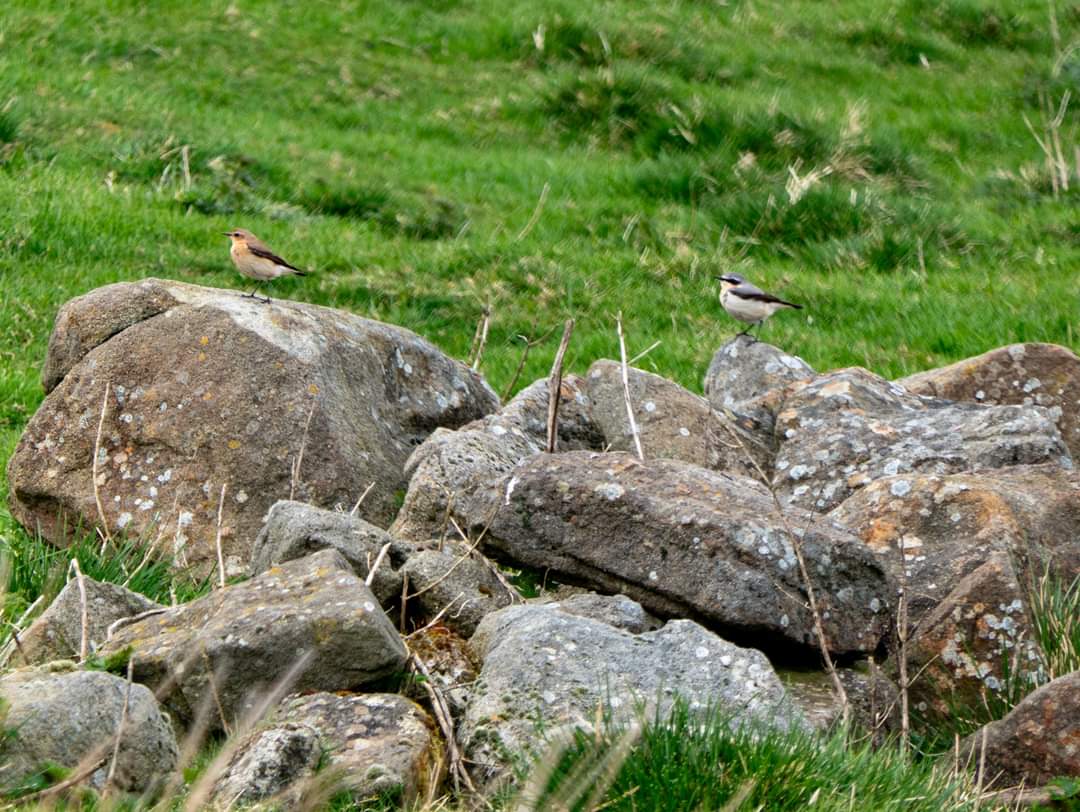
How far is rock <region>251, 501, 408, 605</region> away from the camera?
559cm

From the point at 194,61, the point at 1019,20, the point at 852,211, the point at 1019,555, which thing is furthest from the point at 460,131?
the point at 1019,555

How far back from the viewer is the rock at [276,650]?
15.7 ft

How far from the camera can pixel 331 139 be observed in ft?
47.2

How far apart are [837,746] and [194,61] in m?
12.3

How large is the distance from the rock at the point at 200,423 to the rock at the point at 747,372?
6.45ft

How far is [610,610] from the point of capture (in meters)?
5.39

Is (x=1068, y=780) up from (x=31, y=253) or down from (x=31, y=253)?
up

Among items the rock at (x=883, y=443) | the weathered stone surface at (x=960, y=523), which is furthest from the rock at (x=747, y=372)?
the weathered stone surface at (x=960, y=523)

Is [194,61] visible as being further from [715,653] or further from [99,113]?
[715,653]

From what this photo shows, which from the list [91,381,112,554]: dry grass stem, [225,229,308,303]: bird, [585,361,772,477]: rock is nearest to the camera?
[91,381,112,554]: dry grass stem

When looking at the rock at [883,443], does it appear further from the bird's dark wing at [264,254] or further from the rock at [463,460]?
the bird's dark wing at [264,254]

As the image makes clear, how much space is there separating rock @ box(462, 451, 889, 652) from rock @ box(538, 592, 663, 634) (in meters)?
0.20

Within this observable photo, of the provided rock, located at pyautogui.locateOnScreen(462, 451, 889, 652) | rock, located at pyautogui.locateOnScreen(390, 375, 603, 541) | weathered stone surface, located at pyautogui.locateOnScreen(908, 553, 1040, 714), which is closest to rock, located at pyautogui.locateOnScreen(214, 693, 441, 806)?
rock, located at pyautogui.locateOnScreen(462, 451, 889, 652)

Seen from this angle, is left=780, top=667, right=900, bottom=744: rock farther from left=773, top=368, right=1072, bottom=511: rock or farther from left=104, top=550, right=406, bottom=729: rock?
left=773, top=368, right=1072, bottom=511: rock
